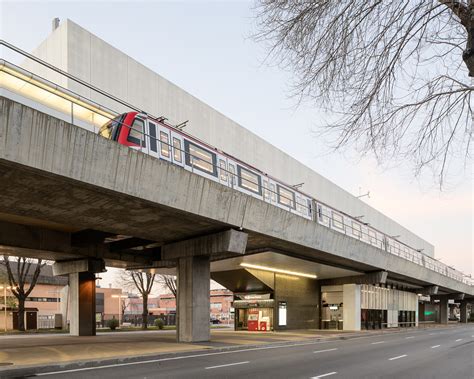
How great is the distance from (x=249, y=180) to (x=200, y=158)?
4169 millimetres

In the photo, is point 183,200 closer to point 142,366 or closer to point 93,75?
point 142,366

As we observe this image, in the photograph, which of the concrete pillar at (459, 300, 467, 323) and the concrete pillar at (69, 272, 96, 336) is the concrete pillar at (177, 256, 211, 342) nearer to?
the concrete pillar at (69, 272, 96, 336)

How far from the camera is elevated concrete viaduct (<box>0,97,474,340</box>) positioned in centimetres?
1398

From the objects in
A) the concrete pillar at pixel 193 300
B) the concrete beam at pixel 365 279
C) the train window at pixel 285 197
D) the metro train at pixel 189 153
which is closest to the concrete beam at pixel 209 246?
the concrete pillar at pixel 193 300

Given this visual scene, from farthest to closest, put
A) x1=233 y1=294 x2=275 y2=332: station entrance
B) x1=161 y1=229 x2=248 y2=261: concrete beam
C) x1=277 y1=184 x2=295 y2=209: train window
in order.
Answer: x1=233 y1=294 x2=275 y2=332: station entrance, x1=277 y1=184 x2=295 y2=209: train window, x1=161 y1=229 x2=248 y2=261: concrete beam

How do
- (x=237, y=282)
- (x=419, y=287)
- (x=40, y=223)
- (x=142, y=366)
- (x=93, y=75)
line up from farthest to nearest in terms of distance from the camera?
(x=419, y=287) < (x=237, y=282) < (x=93, y=75) < (x=40, y=223) < (x=142, y=366)

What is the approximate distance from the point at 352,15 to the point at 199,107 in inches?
1096

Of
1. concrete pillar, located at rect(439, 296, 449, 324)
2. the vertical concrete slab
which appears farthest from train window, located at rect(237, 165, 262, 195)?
concrete pillar, located at rect(439, 296, 449, 324)

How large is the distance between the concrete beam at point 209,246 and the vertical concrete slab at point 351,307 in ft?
75.2

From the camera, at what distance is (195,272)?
25.2m

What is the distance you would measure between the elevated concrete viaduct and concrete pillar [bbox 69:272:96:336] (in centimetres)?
211

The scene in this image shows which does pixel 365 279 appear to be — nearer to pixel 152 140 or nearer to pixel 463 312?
pixel 152 140

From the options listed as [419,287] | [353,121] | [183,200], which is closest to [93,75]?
[183,200]

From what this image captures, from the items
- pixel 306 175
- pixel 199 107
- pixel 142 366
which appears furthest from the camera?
pixel 306 175
